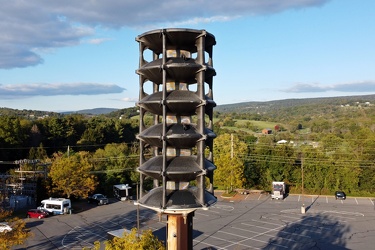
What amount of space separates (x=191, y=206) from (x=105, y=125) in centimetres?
9190

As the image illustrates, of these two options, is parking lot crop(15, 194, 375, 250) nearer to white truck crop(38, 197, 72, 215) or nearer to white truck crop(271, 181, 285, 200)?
white truck crop(271, 181, 285, 200)

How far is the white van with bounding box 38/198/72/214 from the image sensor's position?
162 feet

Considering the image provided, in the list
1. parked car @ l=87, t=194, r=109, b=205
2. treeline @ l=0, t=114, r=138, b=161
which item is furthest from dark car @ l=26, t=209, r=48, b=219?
treeline @ l=0, t=114, r=138, b=161

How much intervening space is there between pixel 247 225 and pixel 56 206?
26.2 meters

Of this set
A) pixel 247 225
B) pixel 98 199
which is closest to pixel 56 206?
pixel 98 199

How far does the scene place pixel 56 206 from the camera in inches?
1956

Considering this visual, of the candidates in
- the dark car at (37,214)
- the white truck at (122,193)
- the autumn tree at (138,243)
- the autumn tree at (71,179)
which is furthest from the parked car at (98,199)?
the autumn tree at (138,243)

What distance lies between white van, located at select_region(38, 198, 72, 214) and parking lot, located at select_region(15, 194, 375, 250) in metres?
1.40

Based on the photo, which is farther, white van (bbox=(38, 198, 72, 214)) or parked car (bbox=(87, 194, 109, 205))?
parked car (bbox=(87, 194, 109, 205))

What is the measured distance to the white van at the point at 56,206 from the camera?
4938cm

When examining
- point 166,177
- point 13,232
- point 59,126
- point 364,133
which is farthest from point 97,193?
point 364,133

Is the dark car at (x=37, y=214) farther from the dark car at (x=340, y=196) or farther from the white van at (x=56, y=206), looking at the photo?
the dark car at (x=340, y=196)

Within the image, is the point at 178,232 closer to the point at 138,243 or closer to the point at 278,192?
the point at 138,243

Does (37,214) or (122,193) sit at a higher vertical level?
(122,193)
